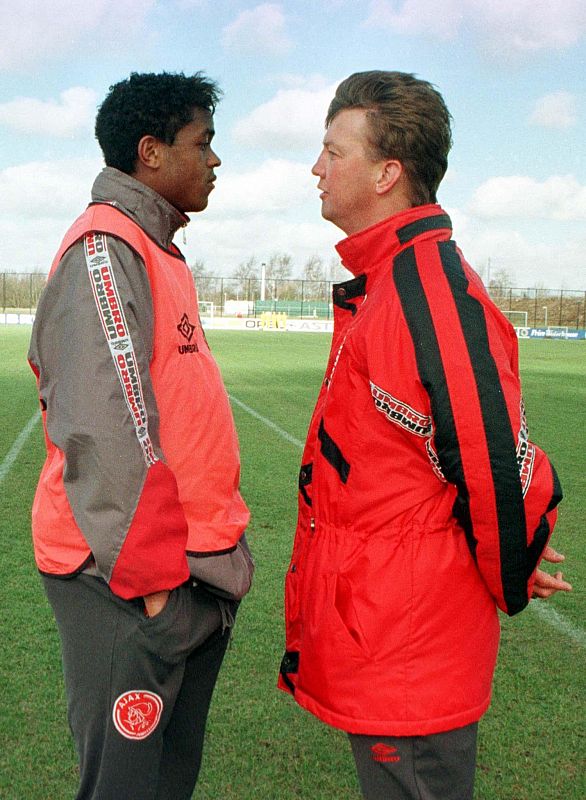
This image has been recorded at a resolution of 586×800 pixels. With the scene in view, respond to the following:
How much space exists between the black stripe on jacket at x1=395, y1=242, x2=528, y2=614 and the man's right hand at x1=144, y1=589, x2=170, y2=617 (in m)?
0.65

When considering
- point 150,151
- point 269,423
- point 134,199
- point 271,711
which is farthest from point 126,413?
point 269,423

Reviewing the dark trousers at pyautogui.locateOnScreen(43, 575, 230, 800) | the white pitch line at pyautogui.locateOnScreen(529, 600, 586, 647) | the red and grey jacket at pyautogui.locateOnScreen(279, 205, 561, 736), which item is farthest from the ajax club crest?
the white pitch line at pyautogui.locateOnScreen(529, 600, 586, 647)

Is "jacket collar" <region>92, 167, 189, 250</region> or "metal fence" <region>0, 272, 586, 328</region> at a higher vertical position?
"jacket collar" <region>92, 167, 189, 250</region>

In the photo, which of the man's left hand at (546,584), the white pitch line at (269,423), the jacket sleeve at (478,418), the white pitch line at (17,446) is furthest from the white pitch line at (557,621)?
the white pitch line at (269,423)

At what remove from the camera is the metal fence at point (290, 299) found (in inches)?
2835

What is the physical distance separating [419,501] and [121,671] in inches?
29.5

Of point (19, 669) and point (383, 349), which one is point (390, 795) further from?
point (19, 669)

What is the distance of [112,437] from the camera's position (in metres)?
1.77

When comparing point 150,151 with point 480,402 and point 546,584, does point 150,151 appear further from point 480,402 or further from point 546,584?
point 546,584

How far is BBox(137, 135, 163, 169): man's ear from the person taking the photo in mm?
2045

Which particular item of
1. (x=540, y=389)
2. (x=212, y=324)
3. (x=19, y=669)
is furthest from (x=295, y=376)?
(x=212, y=324)

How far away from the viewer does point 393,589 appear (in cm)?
176

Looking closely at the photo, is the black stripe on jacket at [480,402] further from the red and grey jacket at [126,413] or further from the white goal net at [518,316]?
the white goal net at [518,316]

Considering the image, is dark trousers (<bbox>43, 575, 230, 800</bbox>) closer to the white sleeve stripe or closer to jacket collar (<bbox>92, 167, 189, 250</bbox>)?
the white sleeve stripe
